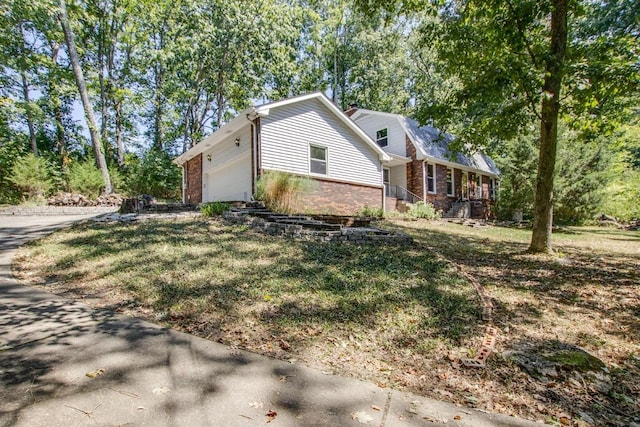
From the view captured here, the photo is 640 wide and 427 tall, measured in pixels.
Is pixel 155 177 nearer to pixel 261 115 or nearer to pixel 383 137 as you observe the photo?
pixel 261 115

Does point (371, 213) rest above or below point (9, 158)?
below

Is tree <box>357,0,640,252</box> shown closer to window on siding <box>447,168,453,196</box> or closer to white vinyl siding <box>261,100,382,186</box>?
white vinyl siding <box>261,100,382,186</box>

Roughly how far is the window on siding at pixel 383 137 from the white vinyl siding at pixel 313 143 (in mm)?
5056

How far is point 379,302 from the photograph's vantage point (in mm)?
3801

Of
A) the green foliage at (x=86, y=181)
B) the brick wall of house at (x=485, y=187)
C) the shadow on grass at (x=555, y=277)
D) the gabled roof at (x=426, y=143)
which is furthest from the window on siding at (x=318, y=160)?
the brick wall of house at (x=485, y=187)

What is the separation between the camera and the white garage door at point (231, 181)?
11852mm

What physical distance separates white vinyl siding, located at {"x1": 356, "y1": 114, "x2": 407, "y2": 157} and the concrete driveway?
1682 centimetres

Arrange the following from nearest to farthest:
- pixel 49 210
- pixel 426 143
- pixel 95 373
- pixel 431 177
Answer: pixel 95 373 < pixel 49 210 < pixel 431 177 < pixel 426 143

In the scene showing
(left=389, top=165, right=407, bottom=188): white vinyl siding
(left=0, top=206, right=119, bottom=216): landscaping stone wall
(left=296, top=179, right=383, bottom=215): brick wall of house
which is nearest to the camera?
(left=296, top=179, right=383, bottom=215): brick wall of house

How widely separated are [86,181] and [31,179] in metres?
1.95

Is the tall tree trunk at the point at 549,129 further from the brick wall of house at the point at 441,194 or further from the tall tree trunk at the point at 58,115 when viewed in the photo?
the tall tree trunk at the point at 58,115

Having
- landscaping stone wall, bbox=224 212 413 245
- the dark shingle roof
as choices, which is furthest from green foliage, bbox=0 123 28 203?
the dark shingle roof

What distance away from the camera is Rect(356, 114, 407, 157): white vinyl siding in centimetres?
1816

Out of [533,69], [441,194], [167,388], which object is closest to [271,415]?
[167,388]
